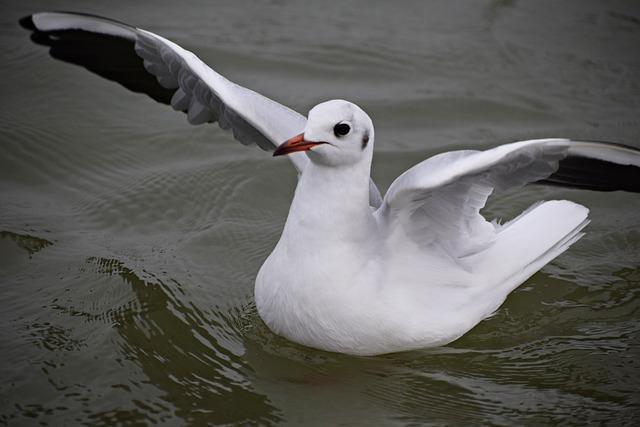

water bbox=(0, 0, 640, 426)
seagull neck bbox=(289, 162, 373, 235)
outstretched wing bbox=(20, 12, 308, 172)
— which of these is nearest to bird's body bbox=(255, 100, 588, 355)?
seagull neck bbox=(289, 162, 373, 235)

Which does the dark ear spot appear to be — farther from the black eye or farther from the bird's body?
the black eye

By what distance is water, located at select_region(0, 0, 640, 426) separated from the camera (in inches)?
187

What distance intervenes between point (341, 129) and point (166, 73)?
65.5 inches

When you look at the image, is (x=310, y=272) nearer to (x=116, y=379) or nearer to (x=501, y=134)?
(x=116, y=379)

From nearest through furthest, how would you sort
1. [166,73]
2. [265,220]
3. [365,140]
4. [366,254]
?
[365,140], [366,254], [166,73], [265,220]

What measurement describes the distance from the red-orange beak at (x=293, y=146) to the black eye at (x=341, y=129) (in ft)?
0.40

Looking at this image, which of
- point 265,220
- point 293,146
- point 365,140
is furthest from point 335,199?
point 265,220

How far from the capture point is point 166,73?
5719 mm

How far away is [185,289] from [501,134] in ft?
11.0

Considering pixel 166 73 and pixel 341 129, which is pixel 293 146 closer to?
pixel 341 129

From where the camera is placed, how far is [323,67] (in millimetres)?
8609

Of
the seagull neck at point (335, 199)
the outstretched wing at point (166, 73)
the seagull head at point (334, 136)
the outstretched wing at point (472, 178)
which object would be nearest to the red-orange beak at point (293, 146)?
the seagull head at point (334, 136)

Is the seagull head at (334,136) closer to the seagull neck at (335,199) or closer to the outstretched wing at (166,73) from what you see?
the seagull neck at (335,199)

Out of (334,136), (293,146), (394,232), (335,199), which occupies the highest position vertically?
(334,136)
